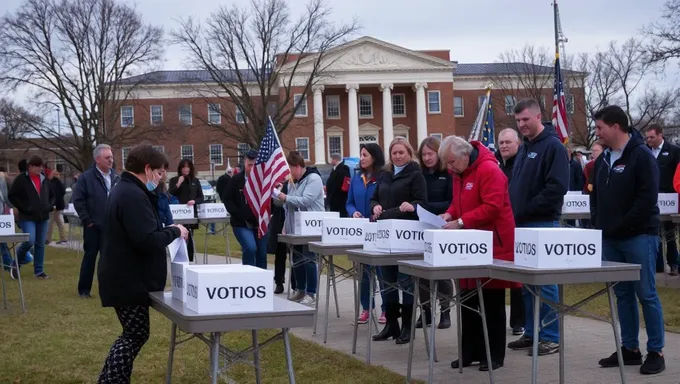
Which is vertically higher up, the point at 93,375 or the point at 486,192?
the point at 486,192

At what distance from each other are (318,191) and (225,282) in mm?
6607

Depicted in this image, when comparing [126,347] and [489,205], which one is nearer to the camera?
[126,347]

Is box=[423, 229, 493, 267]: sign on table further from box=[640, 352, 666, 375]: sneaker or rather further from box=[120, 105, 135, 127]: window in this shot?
box=[120, 105, 135, 127]: window

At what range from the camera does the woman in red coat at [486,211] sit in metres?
7.04

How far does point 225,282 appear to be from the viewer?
4965mm

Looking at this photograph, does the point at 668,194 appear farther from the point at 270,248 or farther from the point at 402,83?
the point at 402,83

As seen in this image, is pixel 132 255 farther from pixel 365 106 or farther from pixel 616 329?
pixel 365 106

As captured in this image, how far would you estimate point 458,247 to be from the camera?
631 centimetres

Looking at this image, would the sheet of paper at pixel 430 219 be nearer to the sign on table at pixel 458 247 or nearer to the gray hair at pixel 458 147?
the gray hair at pixel 458 147

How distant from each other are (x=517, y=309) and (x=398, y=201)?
1.86m

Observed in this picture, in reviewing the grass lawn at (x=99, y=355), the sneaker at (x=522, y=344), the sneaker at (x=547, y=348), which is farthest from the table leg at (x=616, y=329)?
the sneaker at (x=522, y=344)

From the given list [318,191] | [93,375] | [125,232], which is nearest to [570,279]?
[125,232]

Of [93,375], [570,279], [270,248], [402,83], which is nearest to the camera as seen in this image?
[570,279]

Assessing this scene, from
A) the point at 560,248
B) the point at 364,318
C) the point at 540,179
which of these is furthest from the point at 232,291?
the point at 364,318
